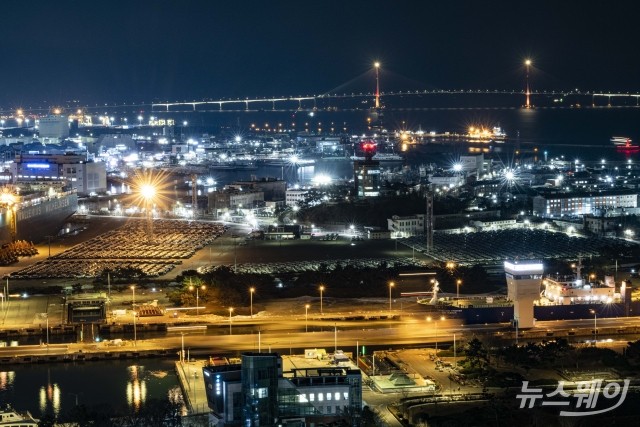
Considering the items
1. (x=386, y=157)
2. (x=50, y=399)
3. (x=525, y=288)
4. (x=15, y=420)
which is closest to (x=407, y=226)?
(x=525, y=288)

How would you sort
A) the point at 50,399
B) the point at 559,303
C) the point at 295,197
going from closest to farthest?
the point at 50,399 → the point at 559,303 → the point at 295,197

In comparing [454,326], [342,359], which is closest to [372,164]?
[454,326]

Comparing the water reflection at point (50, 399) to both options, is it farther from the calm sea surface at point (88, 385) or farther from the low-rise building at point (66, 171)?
the low-rise building at point (66, 171)

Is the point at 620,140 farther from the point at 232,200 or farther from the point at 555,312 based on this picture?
the point at 555,312

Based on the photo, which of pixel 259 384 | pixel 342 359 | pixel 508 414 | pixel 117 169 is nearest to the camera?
pixel 259 384

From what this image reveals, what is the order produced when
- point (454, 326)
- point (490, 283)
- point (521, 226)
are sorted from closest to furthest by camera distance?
point (454, 326), point (490, 283), point (521, 226)

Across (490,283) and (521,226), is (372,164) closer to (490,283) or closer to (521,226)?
(521,226)
